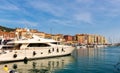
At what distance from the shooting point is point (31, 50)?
54.8 metres

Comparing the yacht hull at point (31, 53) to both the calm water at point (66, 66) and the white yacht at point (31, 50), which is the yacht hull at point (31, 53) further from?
the calm water at point (66, 66)

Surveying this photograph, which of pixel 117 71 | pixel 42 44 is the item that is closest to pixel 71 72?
pixel 117 71

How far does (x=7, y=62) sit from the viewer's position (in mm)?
49406

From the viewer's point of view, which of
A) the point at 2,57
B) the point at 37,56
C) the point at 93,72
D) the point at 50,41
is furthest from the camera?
the point at 50,41

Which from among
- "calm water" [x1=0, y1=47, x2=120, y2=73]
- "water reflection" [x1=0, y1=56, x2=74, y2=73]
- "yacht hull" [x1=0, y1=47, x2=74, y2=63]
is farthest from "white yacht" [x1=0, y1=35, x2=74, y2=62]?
"water reflection" [x1=0, y1=56, x2=74, y2=73]

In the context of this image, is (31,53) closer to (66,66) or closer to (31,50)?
(31,50)

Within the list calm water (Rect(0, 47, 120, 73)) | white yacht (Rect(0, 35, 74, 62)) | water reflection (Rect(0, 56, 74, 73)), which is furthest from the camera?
white yacht (Rect(0, 35, 74, 62))

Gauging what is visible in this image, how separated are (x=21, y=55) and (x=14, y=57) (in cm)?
186

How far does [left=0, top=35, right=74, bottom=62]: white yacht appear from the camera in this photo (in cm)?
5030

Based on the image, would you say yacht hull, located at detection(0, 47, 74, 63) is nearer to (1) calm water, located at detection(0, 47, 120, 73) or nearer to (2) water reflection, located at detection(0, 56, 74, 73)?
(1) calm water, located at detection(0, 47, 120, 73)

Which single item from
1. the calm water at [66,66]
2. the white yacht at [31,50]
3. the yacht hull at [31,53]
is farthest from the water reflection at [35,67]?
the white yacht at [31,50]

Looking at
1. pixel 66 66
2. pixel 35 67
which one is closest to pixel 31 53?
pixel 35 67

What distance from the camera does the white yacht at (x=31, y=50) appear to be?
165ft

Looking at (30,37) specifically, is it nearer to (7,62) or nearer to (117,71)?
(7,62)
